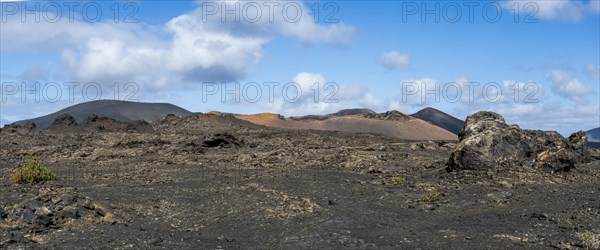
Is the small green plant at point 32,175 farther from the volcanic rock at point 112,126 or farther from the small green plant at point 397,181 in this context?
the volcanic rock at point 112,126

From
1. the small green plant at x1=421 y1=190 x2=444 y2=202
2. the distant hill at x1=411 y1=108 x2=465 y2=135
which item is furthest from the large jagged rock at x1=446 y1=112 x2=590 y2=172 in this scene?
the distant hill at x1=411 y1=108 x2=465 y2=135

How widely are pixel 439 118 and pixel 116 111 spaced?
1499 inches

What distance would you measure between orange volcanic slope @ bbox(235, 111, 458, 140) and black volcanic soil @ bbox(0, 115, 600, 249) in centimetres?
2902

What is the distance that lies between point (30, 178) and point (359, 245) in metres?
12.4

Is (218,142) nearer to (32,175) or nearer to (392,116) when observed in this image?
(32,175)

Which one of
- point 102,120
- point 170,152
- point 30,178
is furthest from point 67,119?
point 30,178

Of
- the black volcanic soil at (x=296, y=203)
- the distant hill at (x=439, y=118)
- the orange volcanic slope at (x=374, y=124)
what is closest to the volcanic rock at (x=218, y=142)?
the black volcanic soil at (x=296, y=203)

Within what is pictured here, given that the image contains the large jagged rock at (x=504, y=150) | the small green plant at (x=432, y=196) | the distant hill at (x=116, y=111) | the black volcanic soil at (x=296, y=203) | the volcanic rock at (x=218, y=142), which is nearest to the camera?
the black volcanic soil at (x=296, y=203)

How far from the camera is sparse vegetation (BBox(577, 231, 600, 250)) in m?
11.6

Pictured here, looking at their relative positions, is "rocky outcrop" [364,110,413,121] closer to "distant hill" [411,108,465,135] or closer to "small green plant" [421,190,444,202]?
"distant hill" [411,108,465,135]

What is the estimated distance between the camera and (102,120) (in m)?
48.0

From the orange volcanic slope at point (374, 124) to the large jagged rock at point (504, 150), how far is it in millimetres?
31095

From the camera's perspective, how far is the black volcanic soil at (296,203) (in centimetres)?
1213

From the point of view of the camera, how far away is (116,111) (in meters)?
72.4
